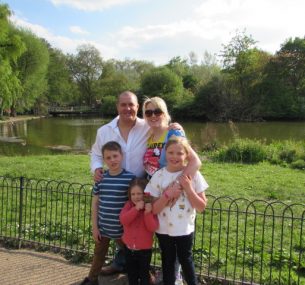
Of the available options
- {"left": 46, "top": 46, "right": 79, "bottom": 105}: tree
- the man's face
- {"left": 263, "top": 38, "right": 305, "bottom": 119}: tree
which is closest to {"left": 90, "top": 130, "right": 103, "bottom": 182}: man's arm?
the man's face

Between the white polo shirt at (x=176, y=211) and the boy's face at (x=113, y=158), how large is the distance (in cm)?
51

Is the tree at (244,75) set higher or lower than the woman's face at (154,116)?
higher

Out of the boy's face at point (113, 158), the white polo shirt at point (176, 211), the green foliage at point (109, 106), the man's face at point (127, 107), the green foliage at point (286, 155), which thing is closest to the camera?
the white polo shirt at point (176, 211)

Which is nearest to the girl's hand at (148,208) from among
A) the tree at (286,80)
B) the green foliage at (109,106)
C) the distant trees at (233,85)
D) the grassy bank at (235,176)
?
the grassy bank at (235,176)

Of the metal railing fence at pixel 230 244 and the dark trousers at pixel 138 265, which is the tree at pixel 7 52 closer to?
the metal railing fence at pixel 230 244

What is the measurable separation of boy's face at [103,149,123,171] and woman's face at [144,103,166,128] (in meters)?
0.49

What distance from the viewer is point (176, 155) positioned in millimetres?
4078

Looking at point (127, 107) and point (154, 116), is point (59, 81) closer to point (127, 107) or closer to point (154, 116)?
point (127, 107)

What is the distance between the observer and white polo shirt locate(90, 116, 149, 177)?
15.4 feet

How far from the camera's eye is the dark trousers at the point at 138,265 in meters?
4.38

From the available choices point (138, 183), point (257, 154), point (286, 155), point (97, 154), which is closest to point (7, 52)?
point (257, 154)

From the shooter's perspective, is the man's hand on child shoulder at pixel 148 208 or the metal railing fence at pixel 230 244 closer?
the man's hand on child shoulder at pixel 148 208

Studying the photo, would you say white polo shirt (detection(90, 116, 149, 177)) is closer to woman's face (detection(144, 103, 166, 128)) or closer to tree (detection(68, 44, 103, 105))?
woman's face (detection(144, 103, 166, 128))

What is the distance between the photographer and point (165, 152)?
4.24 metres
